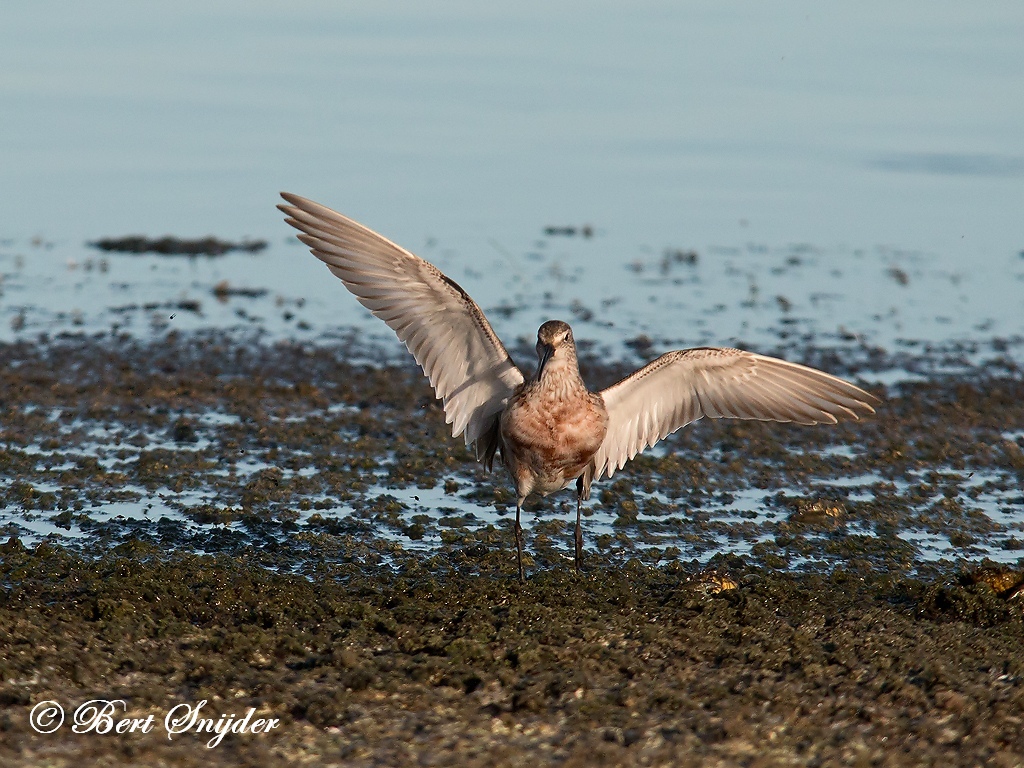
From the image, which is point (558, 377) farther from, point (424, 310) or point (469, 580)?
point (469, 580)

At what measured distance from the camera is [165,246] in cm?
1435

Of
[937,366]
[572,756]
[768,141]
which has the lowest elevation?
[572,756]

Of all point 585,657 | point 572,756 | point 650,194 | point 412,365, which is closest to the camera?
point 572,756

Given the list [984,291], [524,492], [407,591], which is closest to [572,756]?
[407,591]

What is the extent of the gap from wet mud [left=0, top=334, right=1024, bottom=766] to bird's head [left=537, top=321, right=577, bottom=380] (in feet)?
3.40

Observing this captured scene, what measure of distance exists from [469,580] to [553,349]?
120 cm

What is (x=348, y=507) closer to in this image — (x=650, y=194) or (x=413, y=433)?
(x=413, y=433)

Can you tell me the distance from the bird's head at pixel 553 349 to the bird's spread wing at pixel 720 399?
0.40 m

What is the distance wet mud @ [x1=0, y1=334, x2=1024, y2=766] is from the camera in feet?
16.7

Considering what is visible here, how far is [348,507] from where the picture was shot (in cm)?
805

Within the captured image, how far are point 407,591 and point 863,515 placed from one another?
3.01m

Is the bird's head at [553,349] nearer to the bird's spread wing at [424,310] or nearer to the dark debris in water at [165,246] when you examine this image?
the bird's spread wing at [424,310]

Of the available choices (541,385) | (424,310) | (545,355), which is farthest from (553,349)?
(424,310)

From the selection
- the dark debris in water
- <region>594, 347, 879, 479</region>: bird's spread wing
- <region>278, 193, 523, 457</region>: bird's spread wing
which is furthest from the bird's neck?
the dark debris in water
